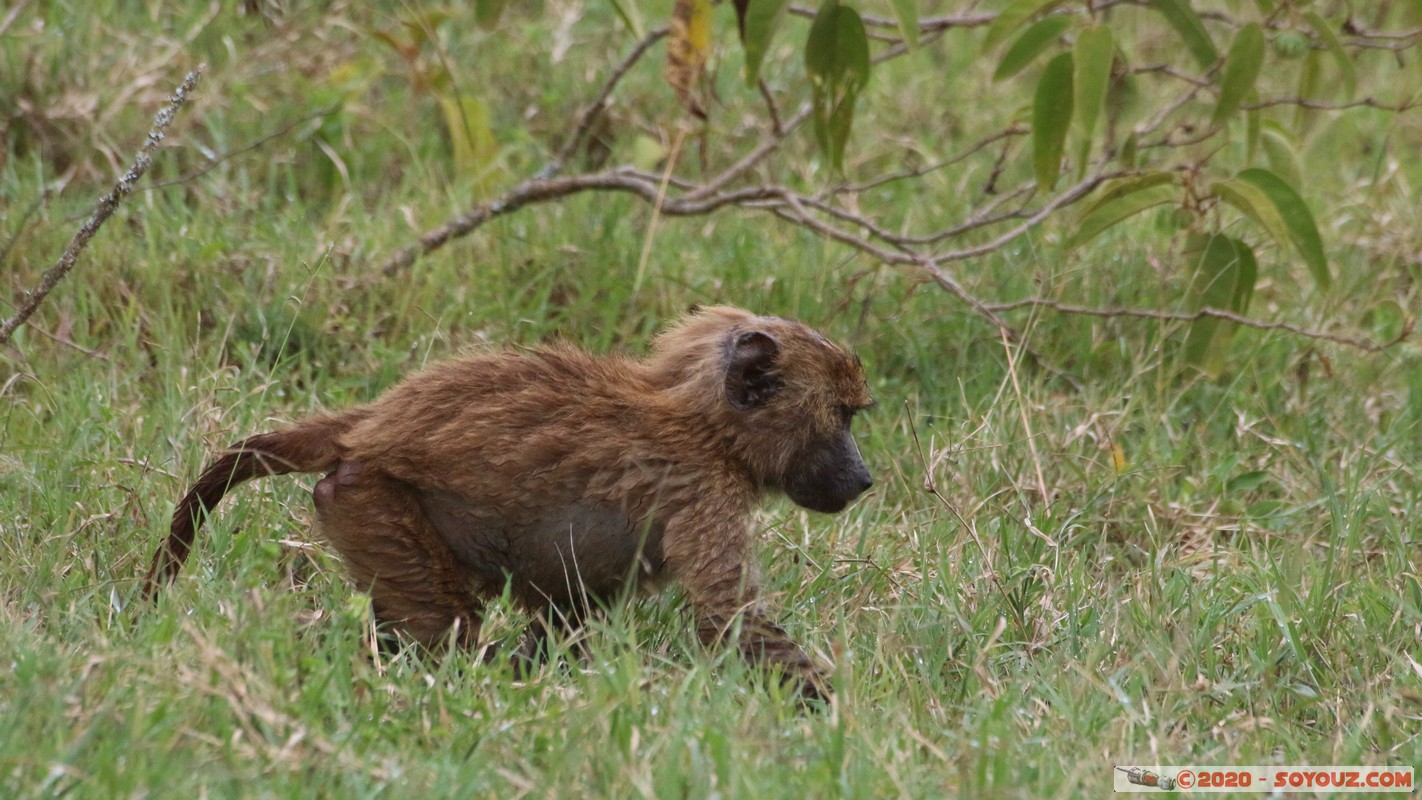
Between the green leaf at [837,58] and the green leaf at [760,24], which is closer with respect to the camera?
the green leaf at [760,24]

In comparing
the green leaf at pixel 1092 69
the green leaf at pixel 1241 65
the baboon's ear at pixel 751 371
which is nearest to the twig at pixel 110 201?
the baboon's ear at pixel 751 371

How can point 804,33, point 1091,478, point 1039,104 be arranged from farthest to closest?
point 804,33, point 1091,478, point 1039,104

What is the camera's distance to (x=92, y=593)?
4.03 m

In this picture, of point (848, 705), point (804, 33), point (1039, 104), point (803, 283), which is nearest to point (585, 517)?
point (848, 705)

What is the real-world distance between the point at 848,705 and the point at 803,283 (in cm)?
298

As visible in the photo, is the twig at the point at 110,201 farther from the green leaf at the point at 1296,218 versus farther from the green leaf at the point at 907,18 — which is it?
the green leaf at the point at 1296,218

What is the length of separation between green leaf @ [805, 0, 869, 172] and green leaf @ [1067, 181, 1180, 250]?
81cm

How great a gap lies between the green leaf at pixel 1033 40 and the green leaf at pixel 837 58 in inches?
17.6

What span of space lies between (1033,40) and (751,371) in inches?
66.4

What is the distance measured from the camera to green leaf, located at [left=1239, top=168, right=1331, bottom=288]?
5.22 metres

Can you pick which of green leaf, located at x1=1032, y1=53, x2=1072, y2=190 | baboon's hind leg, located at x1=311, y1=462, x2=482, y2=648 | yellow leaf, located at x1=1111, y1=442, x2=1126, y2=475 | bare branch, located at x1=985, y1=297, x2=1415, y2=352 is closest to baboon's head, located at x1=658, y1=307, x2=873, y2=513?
baboon's hind leg, located at x1=311, y1=462, x2=482, y2=648

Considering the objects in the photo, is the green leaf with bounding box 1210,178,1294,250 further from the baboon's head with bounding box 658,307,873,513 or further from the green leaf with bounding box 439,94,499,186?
the green leaf with bounding box 439,94,499,186

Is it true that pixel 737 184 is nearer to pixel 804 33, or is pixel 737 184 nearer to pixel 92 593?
pixel 804 33

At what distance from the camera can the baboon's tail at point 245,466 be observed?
4086mm
